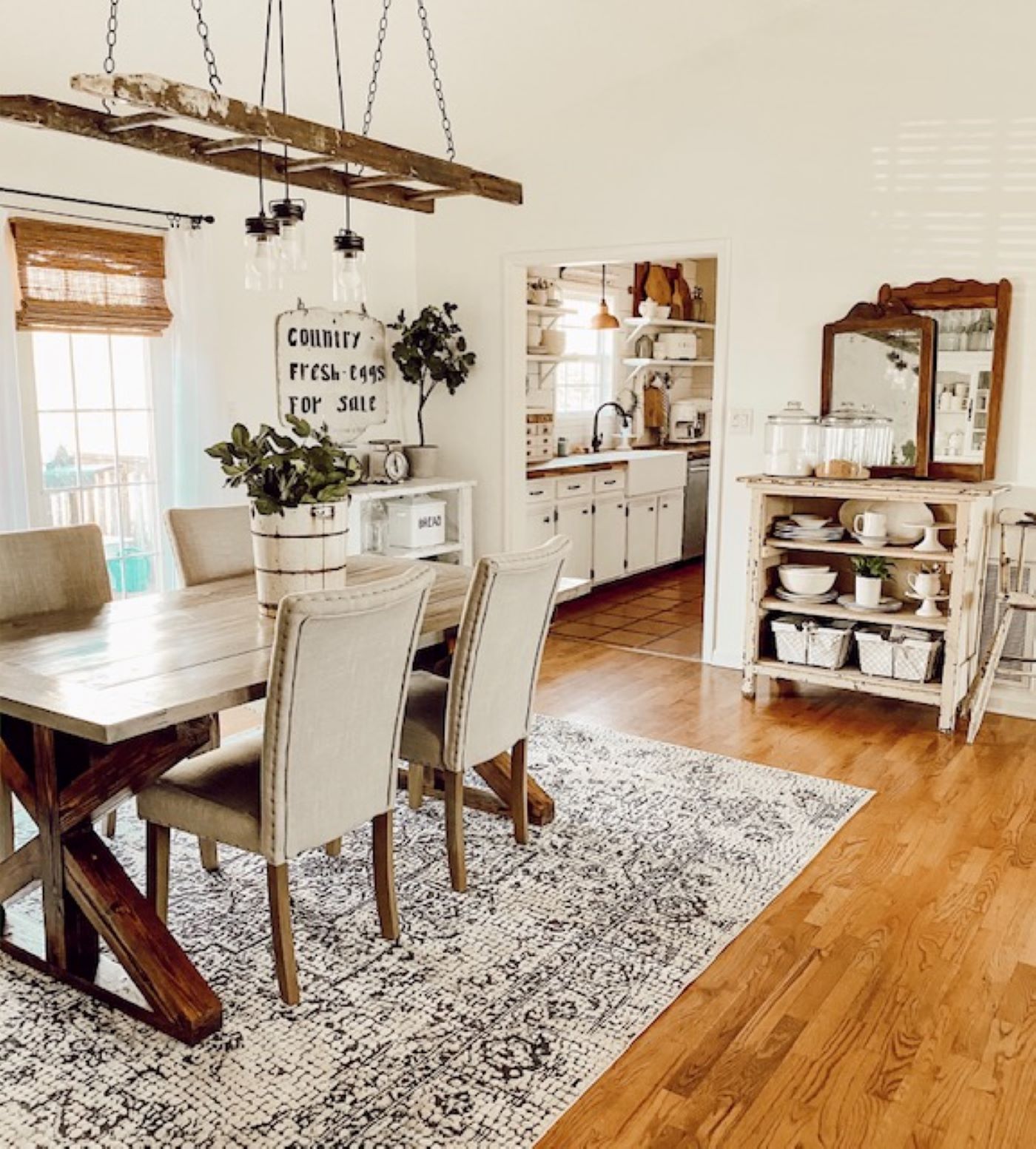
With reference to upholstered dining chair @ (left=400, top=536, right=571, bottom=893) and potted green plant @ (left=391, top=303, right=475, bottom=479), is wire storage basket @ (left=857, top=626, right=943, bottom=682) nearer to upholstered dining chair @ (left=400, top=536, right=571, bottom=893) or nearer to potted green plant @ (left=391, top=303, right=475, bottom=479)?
upholstered dining chair @ (left=400, top=536, right=571, bottom=893)

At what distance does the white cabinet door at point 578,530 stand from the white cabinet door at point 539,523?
0.25ft

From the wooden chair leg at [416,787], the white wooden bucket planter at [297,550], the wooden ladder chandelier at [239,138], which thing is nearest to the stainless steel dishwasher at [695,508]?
the wooden ladder chandelier at [239,138]

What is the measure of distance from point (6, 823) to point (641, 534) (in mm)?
5017

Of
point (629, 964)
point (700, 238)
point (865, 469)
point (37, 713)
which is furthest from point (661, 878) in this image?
point (700, 238)

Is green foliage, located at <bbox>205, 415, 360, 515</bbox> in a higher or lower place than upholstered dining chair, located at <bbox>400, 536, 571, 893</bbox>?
higher

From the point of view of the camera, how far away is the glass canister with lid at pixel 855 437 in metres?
4.69

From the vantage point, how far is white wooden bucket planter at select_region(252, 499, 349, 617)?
284cm

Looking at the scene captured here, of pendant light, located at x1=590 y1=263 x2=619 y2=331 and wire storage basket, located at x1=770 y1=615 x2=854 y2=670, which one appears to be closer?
wire storage basket, located at x1=770 y1=615 x2=854 y2=670

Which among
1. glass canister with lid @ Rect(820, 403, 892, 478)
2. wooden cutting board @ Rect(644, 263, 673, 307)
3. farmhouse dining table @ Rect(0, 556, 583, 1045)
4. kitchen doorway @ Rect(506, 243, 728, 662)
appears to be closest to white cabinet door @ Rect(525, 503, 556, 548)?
kitchen doorway @ Rect(506, 243, 728, 662)

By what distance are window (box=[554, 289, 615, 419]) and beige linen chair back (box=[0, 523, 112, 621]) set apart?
14.8 ft

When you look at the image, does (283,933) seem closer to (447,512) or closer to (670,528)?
(447,512)

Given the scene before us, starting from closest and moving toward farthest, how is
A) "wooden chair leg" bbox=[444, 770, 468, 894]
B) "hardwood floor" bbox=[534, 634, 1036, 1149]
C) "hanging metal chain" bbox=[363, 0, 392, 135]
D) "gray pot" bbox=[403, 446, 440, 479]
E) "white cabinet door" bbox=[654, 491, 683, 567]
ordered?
"hardwood floor" bbox=[534, 634, 1036, 1149]
"wooden chair leg" bbox=[444, 770, 468, 894]
"hanging metal chain" bbox=[363, 0, 392, 135]
"gray pot" bbox=[403, 446, 440, 479]
"white cabinet door" bbox=[654, 491, 683, 567]

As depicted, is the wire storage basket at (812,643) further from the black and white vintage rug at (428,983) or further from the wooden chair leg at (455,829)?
the wooden chair leg at (455,829)

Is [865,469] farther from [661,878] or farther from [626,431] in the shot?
[626,431]
